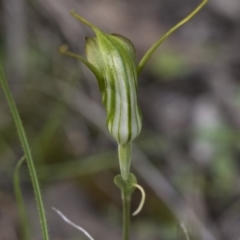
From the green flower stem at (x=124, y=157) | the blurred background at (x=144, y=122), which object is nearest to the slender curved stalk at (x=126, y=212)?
the green flower stem at (x=124, y=157)

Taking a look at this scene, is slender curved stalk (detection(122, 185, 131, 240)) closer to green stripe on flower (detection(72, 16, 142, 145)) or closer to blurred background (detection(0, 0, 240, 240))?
green stripe on flower (detection(72, 16, 142, 145))

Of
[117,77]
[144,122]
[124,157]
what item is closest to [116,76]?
[117,77]

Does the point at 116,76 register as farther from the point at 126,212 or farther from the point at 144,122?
the point at 144,122

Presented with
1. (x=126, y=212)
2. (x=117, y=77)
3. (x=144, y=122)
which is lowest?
(x=126, y=212)

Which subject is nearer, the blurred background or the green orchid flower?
the green orchid flower

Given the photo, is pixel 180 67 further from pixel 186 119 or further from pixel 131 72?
pixel 131 72

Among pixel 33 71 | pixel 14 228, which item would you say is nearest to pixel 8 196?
pixel 14 228

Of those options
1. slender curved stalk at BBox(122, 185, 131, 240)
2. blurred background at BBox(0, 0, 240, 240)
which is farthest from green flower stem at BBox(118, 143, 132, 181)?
blurred background at BBox(0, 0, 240, 240)
